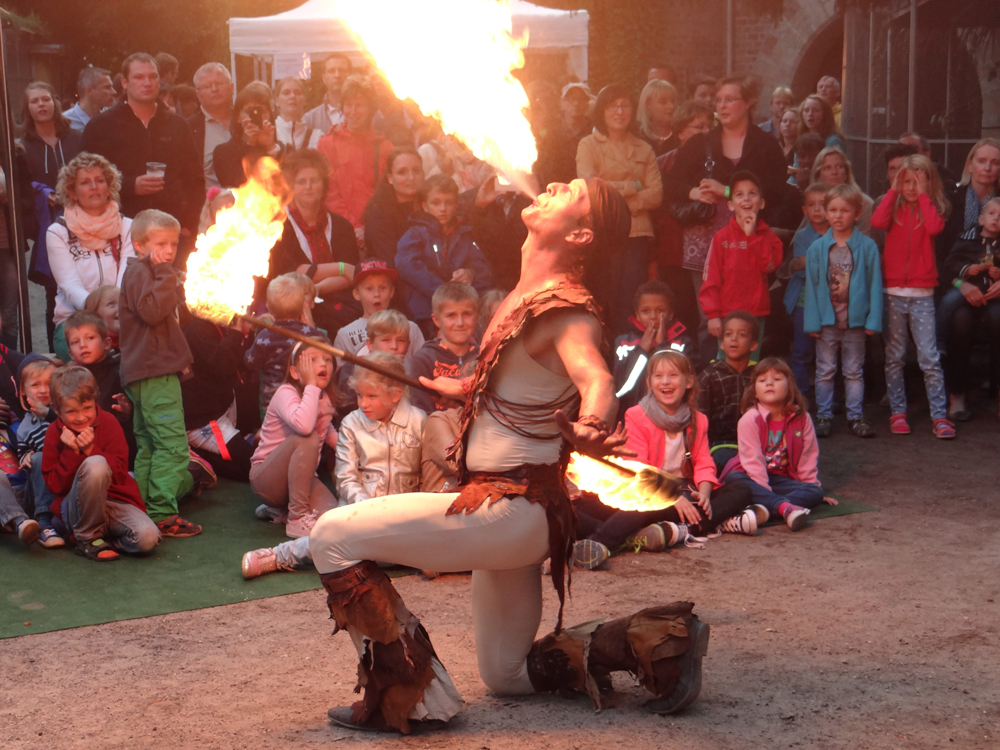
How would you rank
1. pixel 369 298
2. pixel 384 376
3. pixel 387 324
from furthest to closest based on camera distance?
pixel 369 298 → pixel 387 324 → pixel 384 376

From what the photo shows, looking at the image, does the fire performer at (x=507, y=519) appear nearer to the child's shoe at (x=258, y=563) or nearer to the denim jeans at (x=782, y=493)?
the child's shoe at (x=258, y=563)

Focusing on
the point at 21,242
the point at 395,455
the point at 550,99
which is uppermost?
the point at 550,99

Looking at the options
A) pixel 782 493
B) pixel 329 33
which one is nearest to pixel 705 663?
pixel 782 493

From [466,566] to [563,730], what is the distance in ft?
1.99

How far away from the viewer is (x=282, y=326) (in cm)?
602

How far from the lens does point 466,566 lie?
344 centimetres

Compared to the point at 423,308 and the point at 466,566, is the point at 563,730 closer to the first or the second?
the point at 466,566

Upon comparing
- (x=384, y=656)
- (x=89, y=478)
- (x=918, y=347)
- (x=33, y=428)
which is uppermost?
(x=918, y=347)

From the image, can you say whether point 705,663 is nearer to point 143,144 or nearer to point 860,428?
point 860,428

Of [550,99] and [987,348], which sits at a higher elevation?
[550,99]

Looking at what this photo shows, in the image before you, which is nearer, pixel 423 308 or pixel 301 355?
pixel 301 355

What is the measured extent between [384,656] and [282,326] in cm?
289

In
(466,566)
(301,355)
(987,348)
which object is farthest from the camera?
(987,348)

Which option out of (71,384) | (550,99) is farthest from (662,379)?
(550,99)
